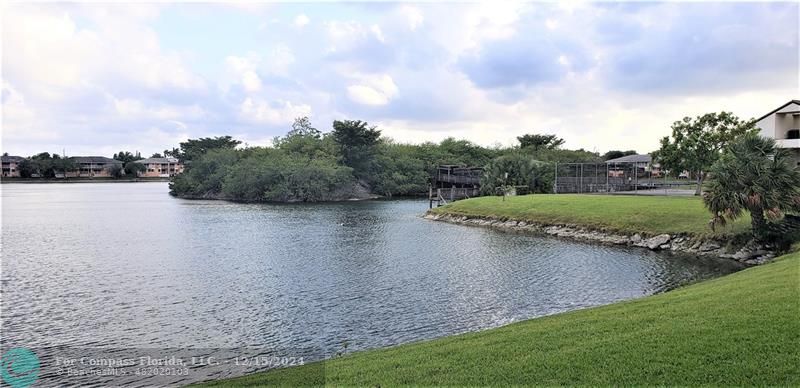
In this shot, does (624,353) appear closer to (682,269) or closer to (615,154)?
(682,269)

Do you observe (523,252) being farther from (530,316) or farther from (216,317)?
(216,317)

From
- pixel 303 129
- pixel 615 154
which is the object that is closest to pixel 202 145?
pixel 303 129

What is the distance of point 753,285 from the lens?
12352mm

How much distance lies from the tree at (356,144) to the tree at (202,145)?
112 ft

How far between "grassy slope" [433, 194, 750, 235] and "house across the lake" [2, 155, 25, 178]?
6367 inches

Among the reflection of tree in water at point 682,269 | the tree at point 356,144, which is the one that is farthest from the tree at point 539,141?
the reflection of tree in water at point 682,269

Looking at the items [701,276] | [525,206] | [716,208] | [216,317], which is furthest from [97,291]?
[525,206]

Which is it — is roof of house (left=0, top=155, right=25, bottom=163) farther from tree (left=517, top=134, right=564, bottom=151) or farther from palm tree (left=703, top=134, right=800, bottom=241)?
palm tree (left=703, top=134, right=800, bottom=241)

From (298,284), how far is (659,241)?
2084 cm

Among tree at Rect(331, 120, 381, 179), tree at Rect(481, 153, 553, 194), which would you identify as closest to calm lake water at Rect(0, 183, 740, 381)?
tree at Rect(481, 153, 553, 194)

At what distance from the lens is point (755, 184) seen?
2427 cm

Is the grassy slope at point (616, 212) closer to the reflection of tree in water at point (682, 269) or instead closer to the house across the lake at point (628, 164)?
the reflection of tree in water at point (682, 269)

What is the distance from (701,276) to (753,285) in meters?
10.8

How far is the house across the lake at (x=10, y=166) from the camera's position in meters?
159
